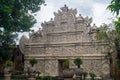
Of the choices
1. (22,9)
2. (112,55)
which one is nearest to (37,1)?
(22,9)

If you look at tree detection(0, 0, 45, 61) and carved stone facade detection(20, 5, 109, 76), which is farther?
carved stone facade detection(20, 5, 109, 76)

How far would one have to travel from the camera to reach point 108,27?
13633mm

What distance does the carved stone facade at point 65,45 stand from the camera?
15328 mm

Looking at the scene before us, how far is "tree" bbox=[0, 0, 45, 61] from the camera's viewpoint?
44.8 feet

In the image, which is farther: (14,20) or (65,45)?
(65,45)

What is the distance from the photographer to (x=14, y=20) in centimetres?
→ 1505

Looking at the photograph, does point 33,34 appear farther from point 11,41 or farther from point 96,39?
point 96,39

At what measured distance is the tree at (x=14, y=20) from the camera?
13661mm

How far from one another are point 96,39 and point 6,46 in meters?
7.42

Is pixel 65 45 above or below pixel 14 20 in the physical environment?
below

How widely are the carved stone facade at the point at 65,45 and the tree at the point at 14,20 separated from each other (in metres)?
1.64

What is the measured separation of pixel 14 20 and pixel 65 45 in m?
4.57

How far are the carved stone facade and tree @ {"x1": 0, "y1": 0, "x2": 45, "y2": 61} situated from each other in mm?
1640

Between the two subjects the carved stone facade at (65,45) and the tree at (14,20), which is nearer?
the tree at (14,20)
